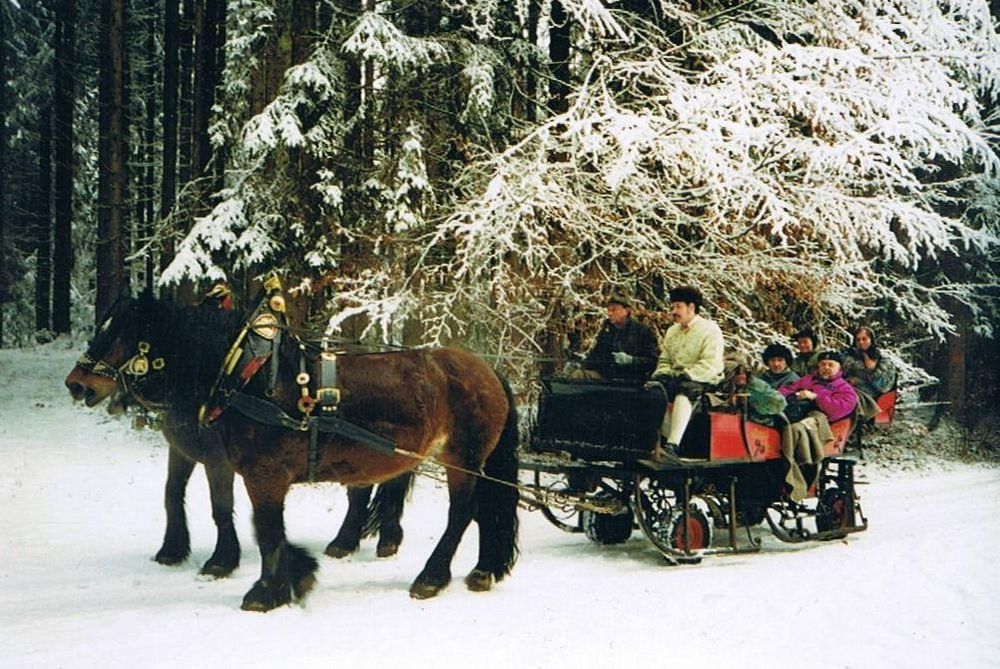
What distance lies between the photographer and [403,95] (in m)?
12.2

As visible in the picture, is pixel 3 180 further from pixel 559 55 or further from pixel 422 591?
pixel 422 591

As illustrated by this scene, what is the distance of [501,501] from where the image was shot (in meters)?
7.09

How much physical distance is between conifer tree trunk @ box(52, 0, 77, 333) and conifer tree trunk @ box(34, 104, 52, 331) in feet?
1.04

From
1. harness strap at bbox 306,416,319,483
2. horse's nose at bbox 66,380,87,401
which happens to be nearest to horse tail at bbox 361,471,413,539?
harness strap at bbox 306,416,319,483

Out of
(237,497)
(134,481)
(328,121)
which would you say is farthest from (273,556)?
(328,121)

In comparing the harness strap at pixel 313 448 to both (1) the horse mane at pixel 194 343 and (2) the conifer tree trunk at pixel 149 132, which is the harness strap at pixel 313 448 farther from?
(2) the conifer tree trunk at pixel 149 132

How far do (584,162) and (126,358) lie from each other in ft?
21.0

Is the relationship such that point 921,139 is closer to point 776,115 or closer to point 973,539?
point 776,115

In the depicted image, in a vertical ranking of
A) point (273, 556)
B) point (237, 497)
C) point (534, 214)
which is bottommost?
point (237, 497)

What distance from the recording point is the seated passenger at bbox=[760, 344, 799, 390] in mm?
9680

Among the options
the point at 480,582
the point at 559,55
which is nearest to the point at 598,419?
the point at 480,582

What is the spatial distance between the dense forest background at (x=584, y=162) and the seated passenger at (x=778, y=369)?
4.28ft

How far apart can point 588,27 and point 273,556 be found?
Result: 7.36 metres

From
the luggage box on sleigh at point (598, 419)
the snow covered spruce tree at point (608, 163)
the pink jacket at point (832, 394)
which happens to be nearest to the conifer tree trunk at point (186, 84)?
the snow covered spruce tree at point (608, 163)
